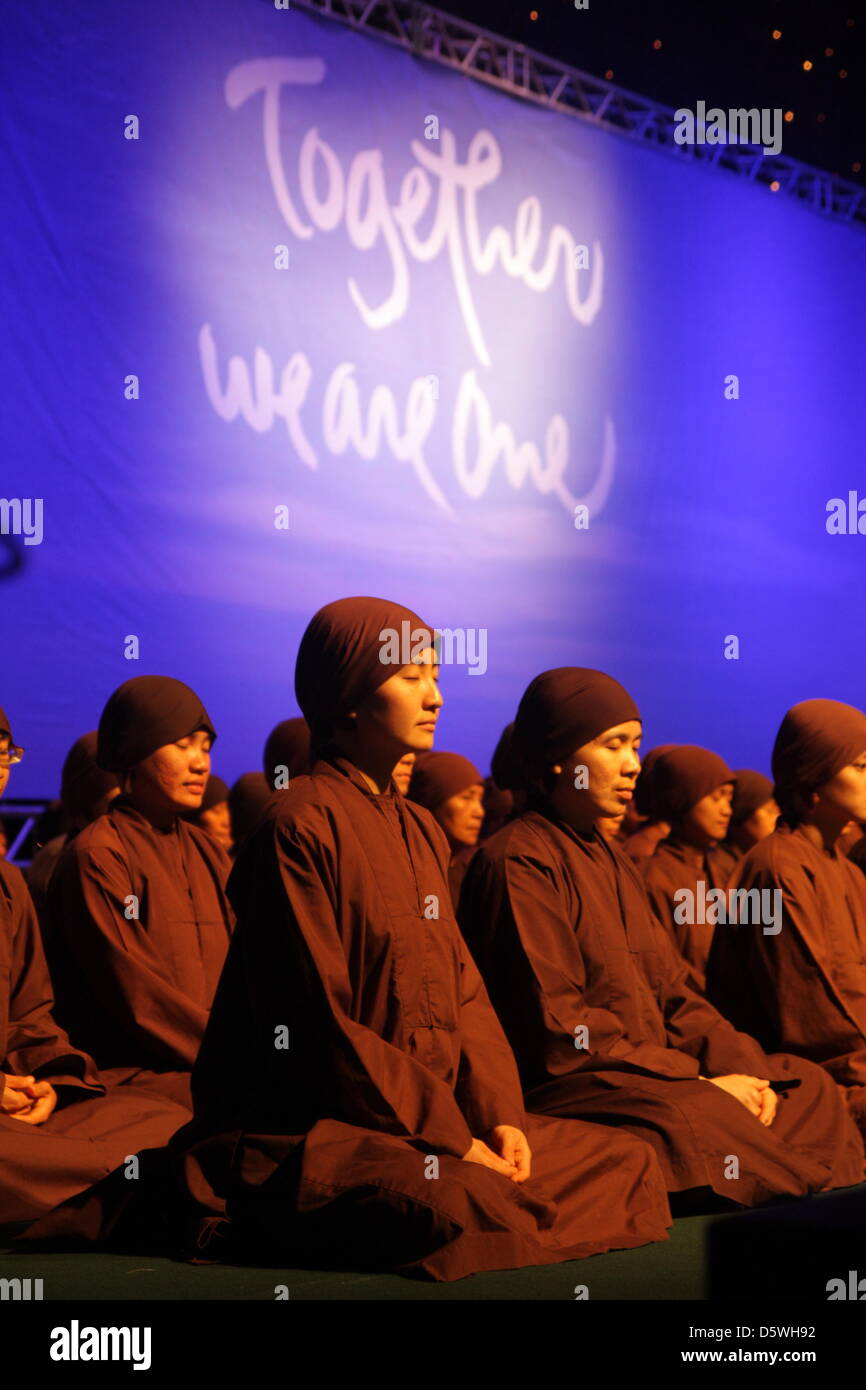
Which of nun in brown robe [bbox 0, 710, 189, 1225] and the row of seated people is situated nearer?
the row of seated people

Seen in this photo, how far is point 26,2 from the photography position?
20.3 feet

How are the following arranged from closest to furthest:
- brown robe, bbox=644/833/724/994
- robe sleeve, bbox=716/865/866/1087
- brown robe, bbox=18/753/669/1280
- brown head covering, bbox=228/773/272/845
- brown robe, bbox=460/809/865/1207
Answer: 1. brown robe, bbox=18/753/669/1280
2. brown robe, bbox=460/809/865/1207
3. robe sleeve, bbox=716/865/866/1087
4. brown robe, bbox=644/833/724/994
5. brown head covering, bbox=228/773/272/845

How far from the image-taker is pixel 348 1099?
2.79 m

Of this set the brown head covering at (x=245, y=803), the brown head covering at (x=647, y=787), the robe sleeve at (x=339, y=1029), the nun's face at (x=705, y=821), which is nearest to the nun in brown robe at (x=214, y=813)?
the brown head covering at (x=245, y=803)

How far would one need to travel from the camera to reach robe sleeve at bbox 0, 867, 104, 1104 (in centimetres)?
353

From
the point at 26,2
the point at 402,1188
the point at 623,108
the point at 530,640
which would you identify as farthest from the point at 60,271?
the point at 402,1188

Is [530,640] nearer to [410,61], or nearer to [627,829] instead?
[627,829]

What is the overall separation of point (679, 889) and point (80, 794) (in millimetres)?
1870

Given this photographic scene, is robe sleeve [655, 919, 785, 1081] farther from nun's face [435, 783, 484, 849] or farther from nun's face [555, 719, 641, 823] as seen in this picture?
nun's face [435, 783, 484, 849]

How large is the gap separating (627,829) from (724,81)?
3607mm

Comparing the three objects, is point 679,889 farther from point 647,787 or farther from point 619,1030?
point 619,1030

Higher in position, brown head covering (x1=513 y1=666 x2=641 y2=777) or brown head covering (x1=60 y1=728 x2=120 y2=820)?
brown head covering (x1=513 y1=666 x2=641 y2=777)

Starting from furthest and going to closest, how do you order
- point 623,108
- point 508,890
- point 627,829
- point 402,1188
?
point 623,108
point 627,829
point 508,890
point 402,1188

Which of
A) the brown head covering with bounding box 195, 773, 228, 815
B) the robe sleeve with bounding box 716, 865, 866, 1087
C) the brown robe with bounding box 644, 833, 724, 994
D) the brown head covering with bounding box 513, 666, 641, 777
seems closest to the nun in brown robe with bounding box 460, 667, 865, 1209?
the brown head covering with bounding box 513, 666, 641, 777
